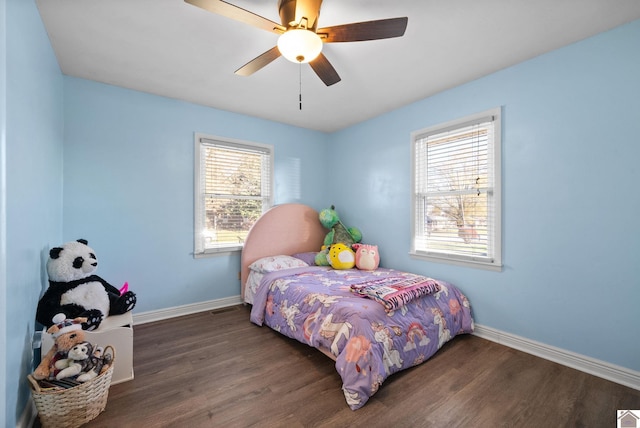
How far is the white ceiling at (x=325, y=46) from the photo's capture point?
5.73 ft

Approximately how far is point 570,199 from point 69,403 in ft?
11.5

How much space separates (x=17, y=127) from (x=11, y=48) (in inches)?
15.0

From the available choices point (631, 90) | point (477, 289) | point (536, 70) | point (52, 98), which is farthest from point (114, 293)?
point (631, 90)

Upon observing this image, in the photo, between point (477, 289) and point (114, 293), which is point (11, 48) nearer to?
point (114, 293)

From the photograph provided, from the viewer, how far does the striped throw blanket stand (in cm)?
208

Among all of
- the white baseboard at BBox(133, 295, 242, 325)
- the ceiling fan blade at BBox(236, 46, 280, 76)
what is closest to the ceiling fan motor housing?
the ceiling fan blade at BBox(236, 46, 280, 76)

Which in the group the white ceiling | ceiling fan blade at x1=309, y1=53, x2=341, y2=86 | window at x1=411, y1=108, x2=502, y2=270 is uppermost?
the white ceiling

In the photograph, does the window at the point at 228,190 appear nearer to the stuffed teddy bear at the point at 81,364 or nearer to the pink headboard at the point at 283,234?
the pink headboard at the point at 283,234

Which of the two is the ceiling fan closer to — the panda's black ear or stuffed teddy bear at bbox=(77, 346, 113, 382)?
the panda's black ear

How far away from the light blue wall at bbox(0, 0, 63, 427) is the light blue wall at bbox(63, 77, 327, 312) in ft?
1.68

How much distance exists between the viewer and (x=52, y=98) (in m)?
2.16

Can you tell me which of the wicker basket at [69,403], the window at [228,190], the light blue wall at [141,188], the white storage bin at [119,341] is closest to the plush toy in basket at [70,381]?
the wicker basket at [69,403]

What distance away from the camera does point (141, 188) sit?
2900mm

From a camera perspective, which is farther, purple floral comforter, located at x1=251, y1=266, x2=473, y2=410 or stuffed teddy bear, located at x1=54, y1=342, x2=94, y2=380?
purple floral comforter, located at x1=251, y1=266, x2=473, y2=410
